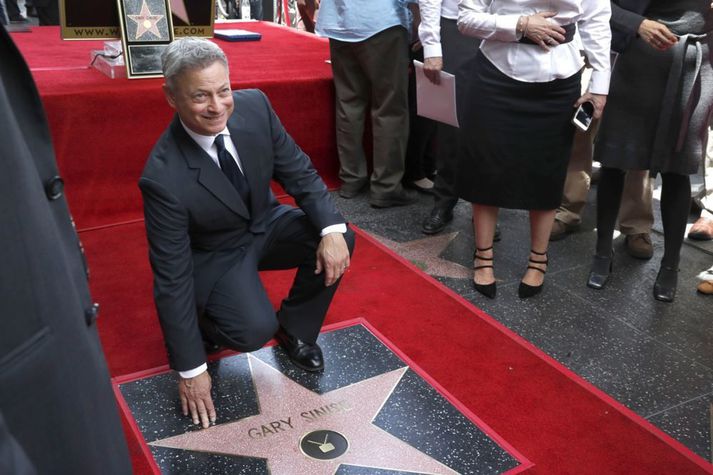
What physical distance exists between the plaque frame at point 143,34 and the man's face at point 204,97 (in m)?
1.54

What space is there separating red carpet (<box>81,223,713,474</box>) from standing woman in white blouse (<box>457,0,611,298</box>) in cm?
31

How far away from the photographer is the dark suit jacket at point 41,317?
0.64m

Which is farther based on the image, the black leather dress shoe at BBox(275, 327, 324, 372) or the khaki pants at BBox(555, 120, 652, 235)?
the khaki pants at BBox(555, 120, 652, 235)

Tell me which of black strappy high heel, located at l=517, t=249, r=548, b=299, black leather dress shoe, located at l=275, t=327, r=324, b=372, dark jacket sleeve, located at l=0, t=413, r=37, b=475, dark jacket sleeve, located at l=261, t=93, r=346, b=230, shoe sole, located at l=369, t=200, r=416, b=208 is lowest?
shoe sole, located at l=369, t=200, r=416, b=208

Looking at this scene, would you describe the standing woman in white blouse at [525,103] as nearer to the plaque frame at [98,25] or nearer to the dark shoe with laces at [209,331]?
the dark shoe with laces at [209,331]

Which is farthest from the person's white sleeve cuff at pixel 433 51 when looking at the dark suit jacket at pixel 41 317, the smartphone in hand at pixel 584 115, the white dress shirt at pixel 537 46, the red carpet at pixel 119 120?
the dark suit jacket at pixel 41 317

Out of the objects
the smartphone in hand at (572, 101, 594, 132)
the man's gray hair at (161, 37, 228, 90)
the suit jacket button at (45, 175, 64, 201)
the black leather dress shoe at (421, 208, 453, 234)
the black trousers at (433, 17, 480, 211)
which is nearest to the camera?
the suit jacket button at (45, 175, 64, 201)

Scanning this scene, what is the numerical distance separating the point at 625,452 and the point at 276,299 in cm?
127

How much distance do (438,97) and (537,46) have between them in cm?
55

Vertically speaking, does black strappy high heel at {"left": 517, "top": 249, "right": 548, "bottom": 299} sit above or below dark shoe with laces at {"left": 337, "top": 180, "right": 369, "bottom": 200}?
above

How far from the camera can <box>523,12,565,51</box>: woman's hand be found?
2129mm

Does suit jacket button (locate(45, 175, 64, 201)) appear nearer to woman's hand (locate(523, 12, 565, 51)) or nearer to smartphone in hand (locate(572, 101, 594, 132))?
woman's hand (locate(523, 12, 565, 51))

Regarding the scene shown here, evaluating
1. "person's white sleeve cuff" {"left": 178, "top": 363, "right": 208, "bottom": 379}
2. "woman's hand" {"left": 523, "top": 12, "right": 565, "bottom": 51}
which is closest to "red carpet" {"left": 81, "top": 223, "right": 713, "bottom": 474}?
"person's white sleeve cuff" {"left": 178, "top": 363, "right": 208, "bottom": 379}

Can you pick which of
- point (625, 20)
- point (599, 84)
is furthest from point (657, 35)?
point (599, 84)
